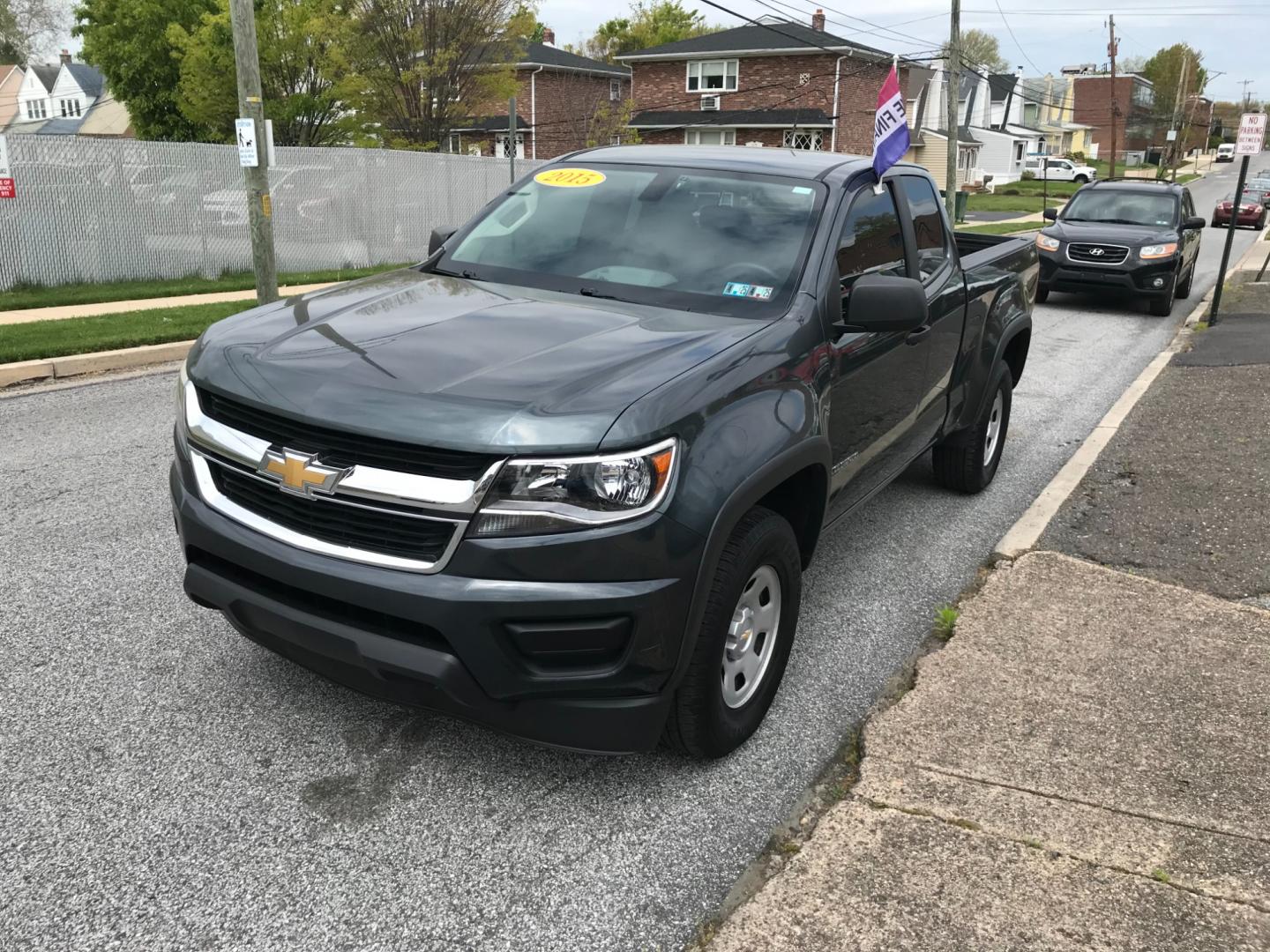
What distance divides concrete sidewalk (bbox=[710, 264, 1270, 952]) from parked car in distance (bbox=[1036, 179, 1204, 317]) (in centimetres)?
1052

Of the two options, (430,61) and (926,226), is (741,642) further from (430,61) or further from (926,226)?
(430,61)

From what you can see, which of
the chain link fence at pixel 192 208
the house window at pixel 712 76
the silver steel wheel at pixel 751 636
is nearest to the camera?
the silver steel wheel at pixel 751 636

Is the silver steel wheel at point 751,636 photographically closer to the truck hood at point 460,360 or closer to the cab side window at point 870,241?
the truck hood at point 460,360

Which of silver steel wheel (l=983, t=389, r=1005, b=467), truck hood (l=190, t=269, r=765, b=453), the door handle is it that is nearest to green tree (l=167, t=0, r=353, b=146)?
silver steel wheel (l=983, t=389, r=1005, b=467)

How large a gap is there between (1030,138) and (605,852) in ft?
298

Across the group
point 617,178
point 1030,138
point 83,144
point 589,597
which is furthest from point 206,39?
point 1030,138

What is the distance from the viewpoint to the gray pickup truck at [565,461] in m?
2.64

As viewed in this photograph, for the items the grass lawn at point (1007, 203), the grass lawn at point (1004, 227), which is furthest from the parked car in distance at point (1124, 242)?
the grass lawn at point (1007, 203)

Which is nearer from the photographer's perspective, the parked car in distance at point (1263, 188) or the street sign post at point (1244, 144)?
the street sign post at point (1244, 144)

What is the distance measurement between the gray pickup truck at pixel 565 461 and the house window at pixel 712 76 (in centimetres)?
4888

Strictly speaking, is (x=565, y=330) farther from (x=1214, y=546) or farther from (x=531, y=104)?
(x=531, y=104)

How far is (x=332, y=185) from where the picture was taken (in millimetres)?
18250

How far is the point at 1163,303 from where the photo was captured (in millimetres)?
15156

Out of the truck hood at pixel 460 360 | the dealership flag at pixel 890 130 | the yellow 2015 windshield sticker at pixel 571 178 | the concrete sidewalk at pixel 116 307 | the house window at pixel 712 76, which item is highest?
the house window at pixel 712 76
